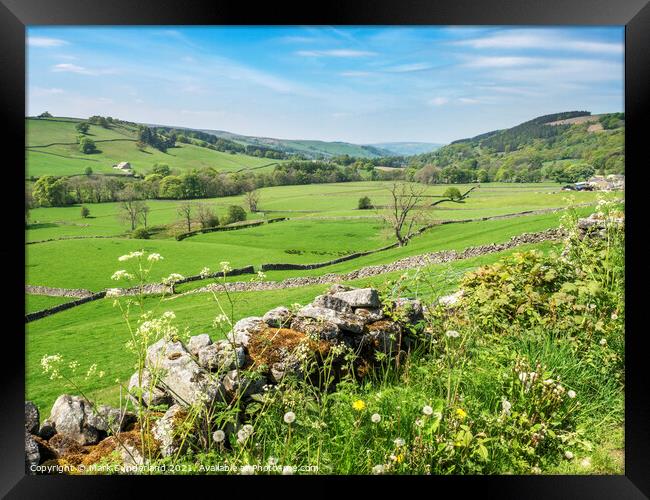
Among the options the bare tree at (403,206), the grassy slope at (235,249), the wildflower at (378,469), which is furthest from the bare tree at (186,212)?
the wildflower at (378,469)

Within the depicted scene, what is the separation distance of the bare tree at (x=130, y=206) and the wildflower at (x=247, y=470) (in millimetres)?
2718

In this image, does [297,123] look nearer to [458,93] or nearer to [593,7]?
[458,93]

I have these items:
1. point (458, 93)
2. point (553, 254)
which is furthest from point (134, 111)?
point (553, 254)

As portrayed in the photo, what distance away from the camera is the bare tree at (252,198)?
576 centimetres

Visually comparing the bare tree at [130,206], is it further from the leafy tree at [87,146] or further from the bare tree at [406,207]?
the bare tree at [406,207]

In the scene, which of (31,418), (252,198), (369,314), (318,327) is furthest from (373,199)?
(31,418)

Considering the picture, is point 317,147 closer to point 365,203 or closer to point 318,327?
point 365,203

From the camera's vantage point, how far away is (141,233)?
5.46m

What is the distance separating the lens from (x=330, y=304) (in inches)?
193

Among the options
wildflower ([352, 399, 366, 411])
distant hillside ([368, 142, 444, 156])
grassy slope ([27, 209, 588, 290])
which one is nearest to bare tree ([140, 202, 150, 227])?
grassy slope ([27, 209, 588, 290])

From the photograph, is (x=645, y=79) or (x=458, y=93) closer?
(x=645, y=79)

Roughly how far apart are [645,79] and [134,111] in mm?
4486

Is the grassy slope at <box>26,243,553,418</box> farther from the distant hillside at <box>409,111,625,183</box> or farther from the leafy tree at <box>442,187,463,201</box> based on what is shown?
the distant hillside at <box>409,111,625,183</box>

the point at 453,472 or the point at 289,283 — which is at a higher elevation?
the point at 289,283
